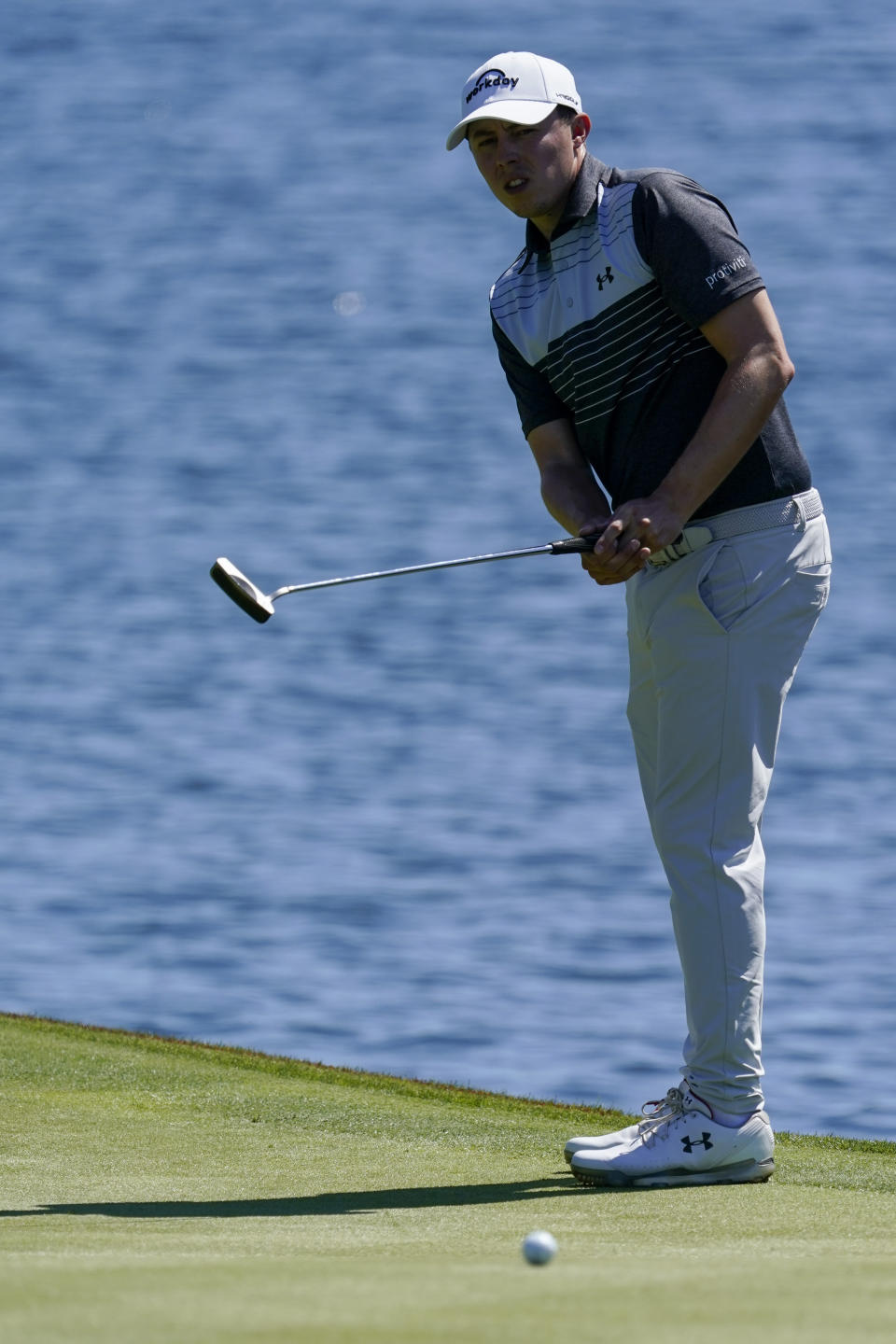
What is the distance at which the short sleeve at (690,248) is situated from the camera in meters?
3.50

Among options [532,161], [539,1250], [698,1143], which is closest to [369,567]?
[532,161]

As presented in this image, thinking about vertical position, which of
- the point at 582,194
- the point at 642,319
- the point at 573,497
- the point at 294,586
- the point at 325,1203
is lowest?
the point at 325,1203

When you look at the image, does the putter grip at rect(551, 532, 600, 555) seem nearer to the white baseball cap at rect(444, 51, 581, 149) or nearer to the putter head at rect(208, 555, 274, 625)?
the putter head at rect(208, 555, 274, 625)

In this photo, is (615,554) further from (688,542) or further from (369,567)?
(369,567)

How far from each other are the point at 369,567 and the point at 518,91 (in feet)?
59.7

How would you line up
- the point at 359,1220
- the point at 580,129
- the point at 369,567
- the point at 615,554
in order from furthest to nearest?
the point at 369,567 → the point at 580,129 → the point at 615,554 → the point at 359,1220

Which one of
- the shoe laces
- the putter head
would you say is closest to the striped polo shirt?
the putter head

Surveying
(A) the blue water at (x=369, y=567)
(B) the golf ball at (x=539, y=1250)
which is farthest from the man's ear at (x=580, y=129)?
(A) the blue water at (x=369, y=567)

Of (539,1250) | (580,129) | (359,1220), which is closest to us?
(539,1250)

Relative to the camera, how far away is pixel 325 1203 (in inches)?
134

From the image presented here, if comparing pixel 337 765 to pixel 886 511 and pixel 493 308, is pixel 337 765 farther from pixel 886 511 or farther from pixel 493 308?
pixel 493 308

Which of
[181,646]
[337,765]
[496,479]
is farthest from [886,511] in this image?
[337,765]

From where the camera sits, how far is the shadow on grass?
326 centimetres

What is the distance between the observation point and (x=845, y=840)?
13.0 m
